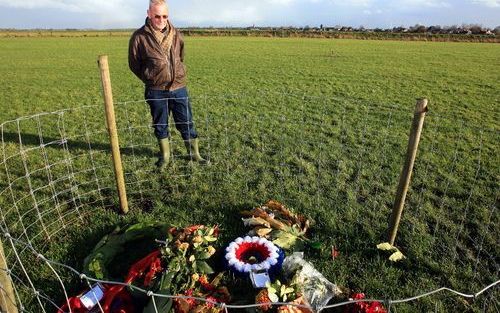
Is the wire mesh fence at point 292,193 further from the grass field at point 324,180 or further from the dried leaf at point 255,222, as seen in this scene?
the dried leaf at point 255,222

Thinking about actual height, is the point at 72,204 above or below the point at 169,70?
below

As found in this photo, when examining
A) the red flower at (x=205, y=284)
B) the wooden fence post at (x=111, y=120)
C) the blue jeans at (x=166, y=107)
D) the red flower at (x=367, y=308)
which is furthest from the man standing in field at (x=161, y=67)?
the red flower at (x=367, y=308)

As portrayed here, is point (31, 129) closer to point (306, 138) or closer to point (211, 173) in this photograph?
point (211, 173)

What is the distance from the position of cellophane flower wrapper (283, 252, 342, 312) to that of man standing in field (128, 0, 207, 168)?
108 inches

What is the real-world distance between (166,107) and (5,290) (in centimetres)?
342

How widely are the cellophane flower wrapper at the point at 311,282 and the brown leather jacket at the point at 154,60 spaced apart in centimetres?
305

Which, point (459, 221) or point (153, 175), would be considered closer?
point (459, 221)

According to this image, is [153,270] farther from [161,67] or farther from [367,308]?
[161,67]

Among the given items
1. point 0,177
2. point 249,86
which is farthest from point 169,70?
point 249,86

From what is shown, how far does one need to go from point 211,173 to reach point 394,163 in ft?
9.15

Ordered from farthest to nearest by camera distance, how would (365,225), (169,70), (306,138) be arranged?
(306,138) → (169,70) → (365,225)

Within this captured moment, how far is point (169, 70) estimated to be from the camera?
17.3ft

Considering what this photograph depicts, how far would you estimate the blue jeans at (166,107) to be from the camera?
17.8 feet

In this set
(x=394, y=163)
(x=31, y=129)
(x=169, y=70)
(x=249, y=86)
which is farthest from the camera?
(x=249, y=86)
